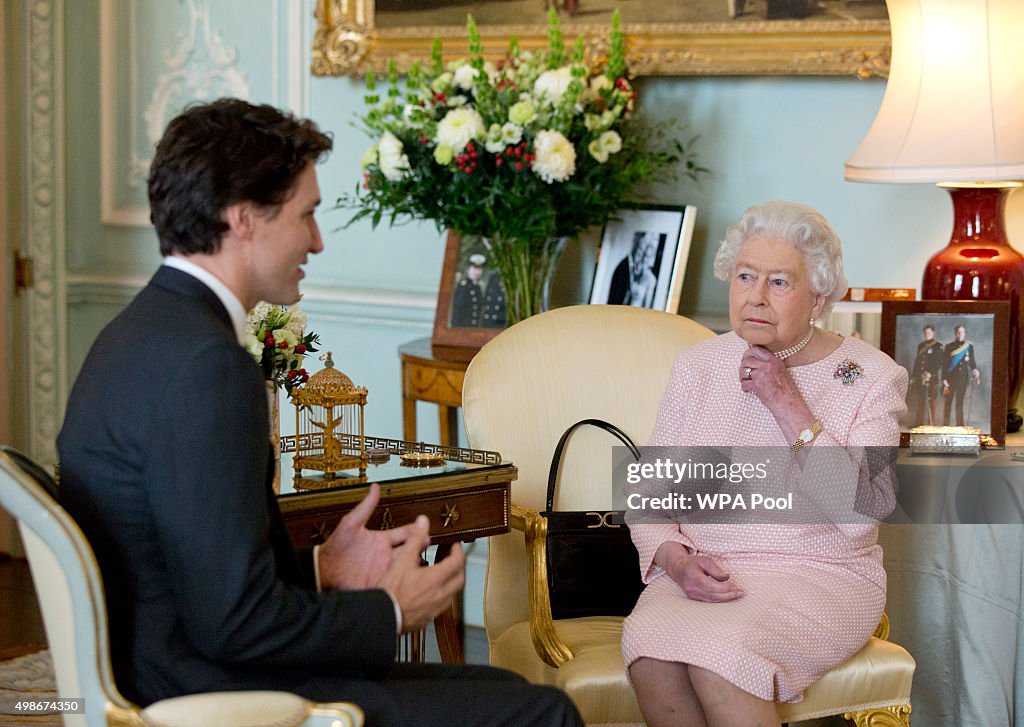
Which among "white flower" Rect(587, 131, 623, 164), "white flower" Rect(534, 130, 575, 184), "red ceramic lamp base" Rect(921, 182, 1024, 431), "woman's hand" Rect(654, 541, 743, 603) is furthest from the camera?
"white flower" Rect(587, 131, 623, 164)

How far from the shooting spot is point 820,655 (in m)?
2.38

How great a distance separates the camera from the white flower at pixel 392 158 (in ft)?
11.6

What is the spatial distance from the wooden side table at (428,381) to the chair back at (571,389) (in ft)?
1.86

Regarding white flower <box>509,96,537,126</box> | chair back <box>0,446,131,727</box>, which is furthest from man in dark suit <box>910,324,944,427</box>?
chair back <box>0,446,131,727</box>

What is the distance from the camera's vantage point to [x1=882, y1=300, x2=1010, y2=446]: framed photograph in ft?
9.49

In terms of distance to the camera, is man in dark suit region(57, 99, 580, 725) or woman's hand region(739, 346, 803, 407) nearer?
man in dark suit region(57, 99, 580, 725)

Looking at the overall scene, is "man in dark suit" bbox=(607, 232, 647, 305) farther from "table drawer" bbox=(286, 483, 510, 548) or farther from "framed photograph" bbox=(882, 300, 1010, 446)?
"table drawer" bbox=(286, 483, 510, 548)

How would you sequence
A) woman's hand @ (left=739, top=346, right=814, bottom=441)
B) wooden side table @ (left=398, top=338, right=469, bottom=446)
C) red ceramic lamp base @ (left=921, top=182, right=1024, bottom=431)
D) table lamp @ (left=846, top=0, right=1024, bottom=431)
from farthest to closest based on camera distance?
wooden side table @ (left=398, top=338, right=469, bottom=446), red ceramic lamp base @ (left=921, top=182, right=1024, bottom=431), table lamp @ (left=846, top=0, right=1024, bottom=431), woman's hand @ (left=739, top=346, right=814, bottom=441)

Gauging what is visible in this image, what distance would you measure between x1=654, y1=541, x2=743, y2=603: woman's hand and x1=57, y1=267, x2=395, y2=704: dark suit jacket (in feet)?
2.74

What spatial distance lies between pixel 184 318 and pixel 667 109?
8.13 ft

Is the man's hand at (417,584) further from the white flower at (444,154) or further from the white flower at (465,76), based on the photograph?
the white flower at (465,76)

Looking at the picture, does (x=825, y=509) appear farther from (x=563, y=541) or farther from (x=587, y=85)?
(x=587, y=85)

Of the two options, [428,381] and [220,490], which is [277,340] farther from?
[428,381]

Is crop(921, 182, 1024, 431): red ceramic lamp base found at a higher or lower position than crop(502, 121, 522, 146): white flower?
lower
